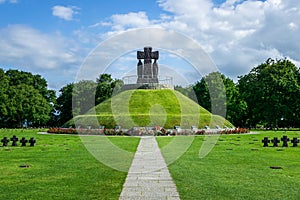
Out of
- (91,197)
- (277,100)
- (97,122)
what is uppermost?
(277,100)

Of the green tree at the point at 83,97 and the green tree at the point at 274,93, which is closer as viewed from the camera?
the green tree at the point at 274,93

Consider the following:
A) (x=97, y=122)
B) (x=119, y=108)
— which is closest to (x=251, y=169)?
(x=97, y=122)

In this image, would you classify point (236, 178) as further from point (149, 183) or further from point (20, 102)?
point (20, 102)

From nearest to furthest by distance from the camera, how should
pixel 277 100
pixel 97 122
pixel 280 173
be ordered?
pixel 280 173 < pixel 97 122 < pixel 277 100

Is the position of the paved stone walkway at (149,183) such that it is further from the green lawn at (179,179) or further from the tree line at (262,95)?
the tree line at (262,95)

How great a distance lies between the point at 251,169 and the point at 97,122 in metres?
34.1

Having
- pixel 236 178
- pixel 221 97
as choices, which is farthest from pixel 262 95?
pixel 236 178

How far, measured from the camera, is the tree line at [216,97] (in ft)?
217

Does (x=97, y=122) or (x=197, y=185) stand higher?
(x=97, y=122)

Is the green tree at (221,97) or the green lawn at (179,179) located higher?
the green tree at (221,97)

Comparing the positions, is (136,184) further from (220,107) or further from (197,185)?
Answer: (220,107)

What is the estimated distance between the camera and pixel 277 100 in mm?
64812

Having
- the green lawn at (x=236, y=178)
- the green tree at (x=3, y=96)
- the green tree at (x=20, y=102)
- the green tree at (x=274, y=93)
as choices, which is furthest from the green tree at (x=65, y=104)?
the green lawn at (x=236, y=178)

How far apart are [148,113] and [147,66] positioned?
43.0ft
